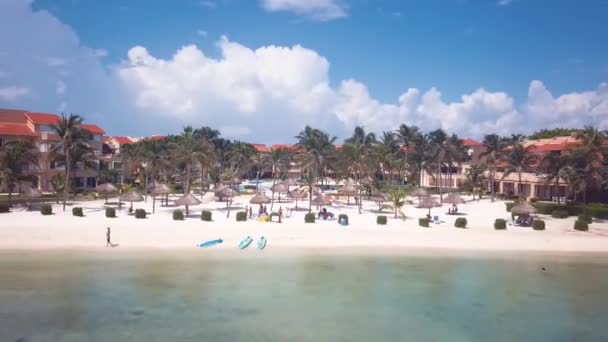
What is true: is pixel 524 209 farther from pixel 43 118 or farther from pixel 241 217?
pixel 43 118

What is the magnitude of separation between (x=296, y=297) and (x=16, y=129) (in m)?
51.9

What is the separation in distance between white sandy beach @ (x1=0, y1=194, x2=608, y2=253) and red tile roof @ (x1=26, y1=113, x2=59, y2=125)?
23.7 metres

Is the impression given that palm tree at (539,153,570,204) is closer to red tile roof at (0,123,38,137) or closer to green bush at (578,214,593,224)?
green bush at (578,214,593,224)

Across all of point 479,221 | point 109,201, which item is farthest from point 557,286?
point 109,201

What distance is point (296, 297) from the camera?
21531mm

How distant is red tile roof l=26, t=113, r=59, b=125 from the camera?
5850cm

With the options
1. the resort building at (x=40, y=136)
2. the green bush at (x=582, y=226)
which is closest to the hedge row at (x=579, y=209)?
the green bush at (x=582, y=226)

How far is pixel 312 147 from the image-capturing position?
45.1 meters

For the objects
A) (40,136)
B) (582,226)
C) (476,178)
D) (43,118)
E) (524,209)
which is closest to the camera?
(582,226)

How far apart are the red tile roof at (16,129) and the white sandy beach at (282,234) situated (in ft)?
69.6

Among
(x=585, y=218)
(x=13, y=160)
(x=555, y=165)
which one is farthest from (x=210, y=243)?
(x=555, y=165)

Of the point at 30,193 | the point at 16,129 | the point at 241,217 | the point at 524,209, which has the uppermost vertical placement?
the point at 16,129

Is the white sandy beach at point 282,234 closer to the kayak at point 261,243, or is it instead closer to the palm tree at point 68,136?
the kayak at point 261,243

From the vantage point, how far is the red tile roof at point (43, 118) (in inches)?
2303
